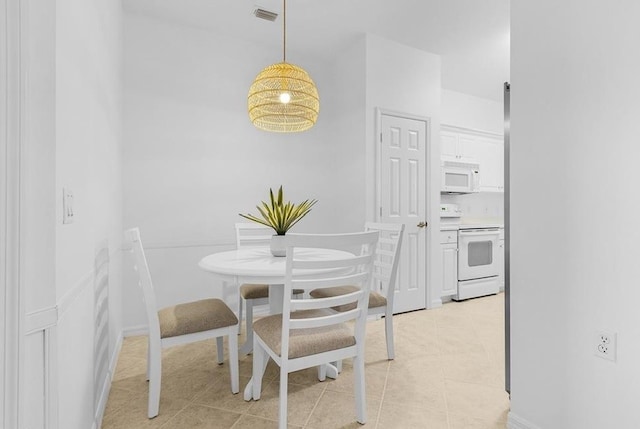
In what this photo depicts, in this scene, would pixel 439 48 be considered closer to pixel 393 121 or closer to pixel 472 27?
pixel 472 27

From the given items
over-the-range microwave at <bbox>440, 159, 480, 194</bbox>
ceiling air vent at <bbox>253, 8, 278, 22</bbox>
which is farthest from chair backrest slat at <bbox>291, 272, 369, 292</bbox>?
over-the-range microwave at <bbox>440, 159, 480, 194</bbox>

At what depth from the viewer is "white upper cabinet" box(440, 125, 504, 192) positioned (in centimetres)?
449

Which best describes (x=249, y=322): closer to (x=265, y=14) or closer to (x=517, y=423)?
(x=517, y=423)

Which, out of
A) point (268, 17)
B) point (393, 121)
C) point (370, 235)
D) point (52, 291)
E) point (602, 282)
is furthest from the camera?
point (393, 121)

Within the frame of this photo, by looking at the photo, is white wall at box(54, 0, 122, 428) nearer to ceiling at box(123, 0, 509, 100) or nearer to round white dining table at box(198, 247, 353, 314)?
round white dining table at box(198, 247, 353, 314)

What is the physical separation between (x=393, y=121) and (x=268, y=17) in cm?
152

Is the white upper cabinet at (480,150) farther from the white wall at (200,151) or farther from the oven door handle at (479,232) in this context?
the white wall at (200,151)

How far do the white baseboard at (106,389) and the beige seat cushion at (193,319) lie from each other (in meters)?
0.46

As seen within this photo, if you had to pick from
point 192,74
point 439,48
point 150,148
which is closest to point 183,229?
point 150,148

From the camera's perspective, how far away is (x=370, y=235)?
60.0 inches

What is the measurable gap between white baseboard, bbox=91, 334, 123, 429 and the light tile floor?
0.03m

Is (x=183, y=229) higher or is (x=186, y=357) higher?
(x=183, y=229)

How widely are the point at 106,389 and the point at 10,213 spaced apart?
153cm

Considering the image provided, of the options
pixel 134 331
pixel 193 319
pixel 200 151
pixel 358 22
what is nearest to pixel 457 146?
pixel 358 22
